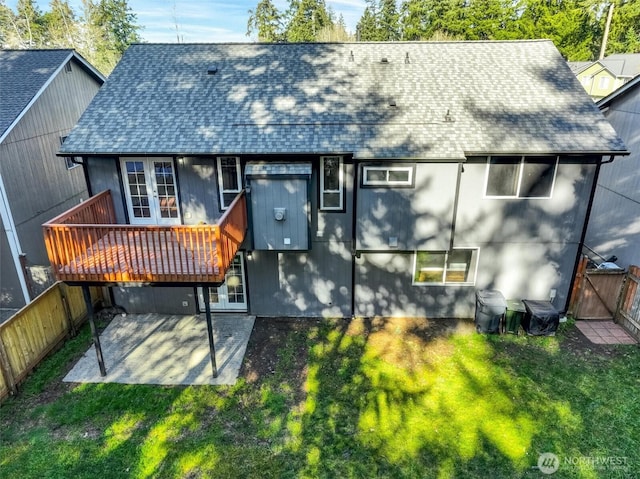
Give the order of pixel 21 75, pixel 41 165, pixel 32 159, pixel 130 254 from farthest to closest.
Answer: pixel 21 75 < pixel 41 165 < pixel 32 159 < pixel 130 254

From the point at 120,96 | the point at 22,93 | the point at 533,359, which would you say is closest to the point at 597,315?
the point at 533,359

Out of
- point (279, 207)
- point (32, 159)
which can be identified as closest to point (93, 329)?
point (279, 207)

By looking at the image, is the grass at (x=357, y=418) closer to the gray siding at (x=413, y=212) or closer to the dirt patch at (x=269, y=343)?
the dirt patch at (x=269, y=343)

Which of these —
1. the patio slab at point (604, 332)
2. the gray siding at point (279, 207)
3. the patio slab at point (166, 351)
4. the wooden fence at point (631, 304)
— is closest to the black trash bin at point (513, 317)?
the patio slab at point (604, 332)

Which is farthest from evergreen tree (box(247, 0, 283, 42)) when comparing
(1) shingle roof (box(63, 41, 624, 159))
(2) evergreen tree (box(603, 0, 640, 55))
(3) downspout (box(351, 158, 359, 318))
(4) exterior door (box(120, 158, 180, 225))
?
(3) downspout (box(351, 158, 359, 318))

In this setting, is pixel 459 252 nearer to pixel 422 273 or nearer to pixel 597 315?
pixel 422 273

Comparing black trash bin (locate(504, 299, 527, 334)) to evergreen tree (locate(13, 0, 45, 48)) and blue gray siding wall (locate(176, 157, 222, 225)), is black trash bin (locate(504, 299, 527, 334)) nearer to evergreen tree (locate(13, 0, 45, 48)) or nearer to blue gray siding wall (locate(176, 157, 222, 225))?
blue gray siding wall (locate(176, 157, 222, 225))

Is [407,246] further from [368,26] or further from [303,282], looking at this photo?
[368,26]
